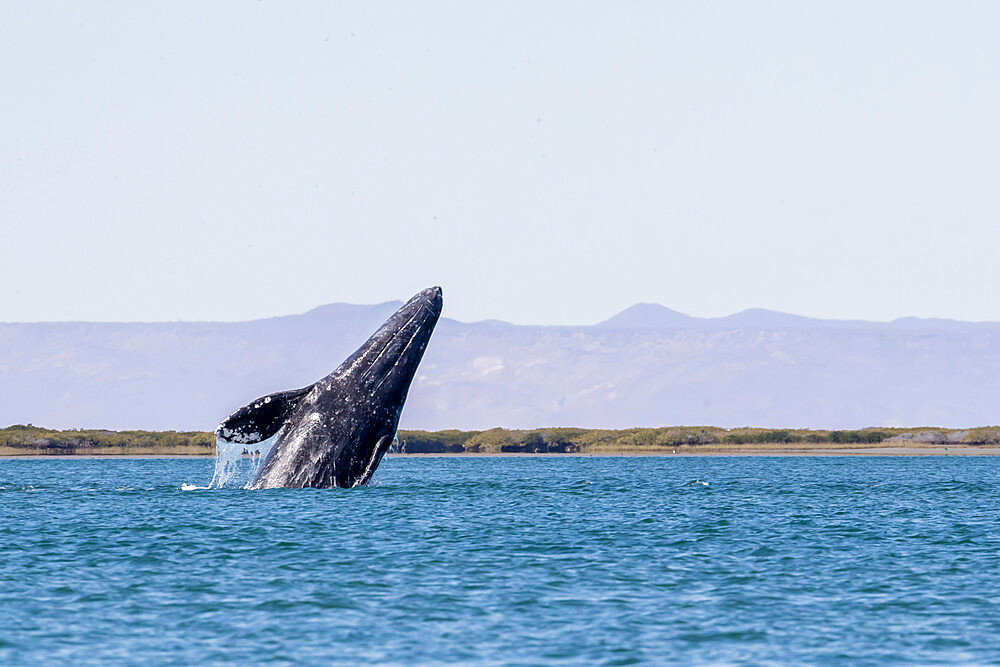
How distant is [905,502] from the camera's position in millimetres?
44688

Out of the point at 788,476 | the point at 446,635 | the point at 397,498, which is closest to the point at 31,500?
the point at 397,498

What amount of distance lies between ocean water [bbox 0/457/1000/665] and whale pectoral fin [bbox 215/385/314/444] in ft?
6.59

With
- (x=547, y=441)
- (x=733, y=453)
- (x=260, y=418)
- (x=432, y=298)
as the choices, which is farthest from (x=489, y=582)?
(x=547, y=441)

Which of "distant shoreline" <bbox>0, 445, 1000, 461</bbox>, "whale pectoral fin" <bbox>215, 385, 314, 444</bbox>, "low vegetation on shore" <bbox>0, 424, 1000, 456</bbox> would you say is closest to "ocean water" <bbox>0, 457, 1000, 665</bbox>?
"whale pectoral fin" <bbox>215, 385, 314, 444</bbox>

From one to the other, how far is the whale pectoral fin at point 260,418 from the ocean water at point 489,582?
6.59 ft

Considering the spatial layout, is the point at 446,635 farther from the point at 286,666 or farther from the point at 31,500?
the point at 31,500

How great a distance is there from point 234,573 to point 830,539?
13522 mm

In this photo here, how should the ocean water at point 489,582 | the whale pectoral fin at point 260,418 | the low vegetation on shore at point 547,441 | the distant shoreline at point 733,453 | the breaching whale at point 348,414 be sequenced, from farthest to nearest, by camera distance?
the low vegetation on shore at point 547,441 < the distant shoreline at point 733,453 < the breaching whale at point 348,414 < the whale pectoral fin at point 260,418 < the ocean water at point 489,582

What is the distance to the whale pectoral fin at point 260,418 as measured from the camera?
1236 inches

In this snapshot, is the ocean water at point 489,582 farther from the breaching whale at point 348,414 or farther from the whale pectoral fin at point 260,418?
the whale pectoral fin at point 260,418

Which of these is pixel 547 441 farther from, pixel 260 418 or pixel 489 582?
pixel 489 582

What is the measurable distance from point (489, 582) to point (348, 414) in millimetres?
10309

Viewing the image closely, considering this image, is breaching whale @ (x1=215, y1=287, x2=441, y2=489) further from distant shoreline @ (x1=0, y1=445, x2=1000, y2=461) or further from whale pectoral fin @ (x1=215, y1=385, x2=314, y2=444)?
distant shoreline @ (x1=0, y1=445, x2=1000, y2=461)

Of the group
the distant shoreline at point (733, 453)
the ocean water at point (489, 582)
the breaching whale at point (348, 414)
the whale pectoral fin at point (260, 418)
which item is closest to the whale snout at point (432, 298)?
the breaching whale at point (348, 414)
